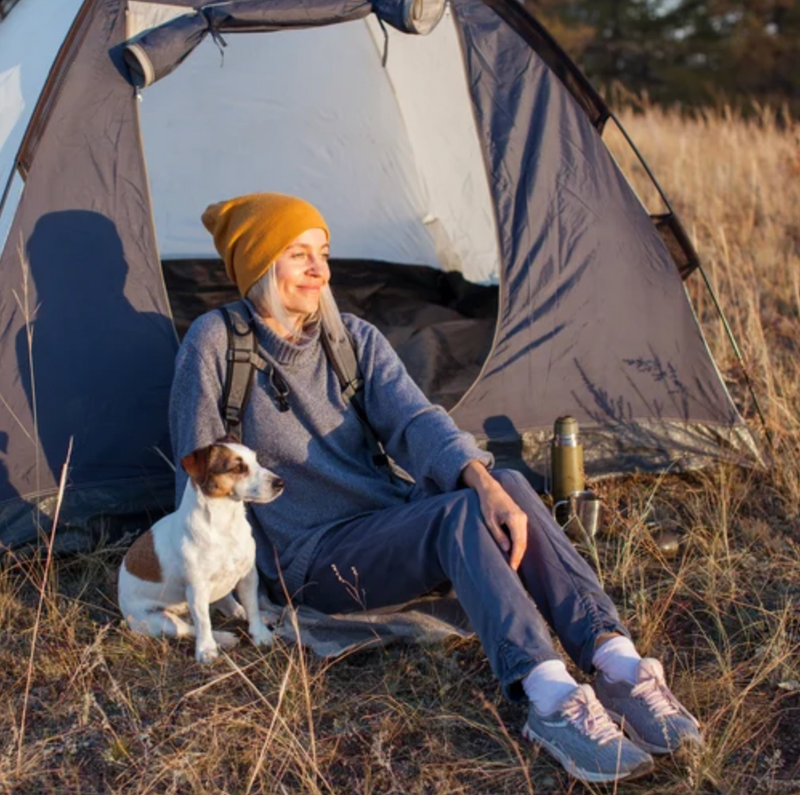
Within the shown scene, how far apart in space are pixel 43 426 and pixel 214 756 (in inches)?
53.5

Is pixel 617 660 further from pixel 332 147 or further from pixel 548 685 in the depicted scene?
pixel 332 147

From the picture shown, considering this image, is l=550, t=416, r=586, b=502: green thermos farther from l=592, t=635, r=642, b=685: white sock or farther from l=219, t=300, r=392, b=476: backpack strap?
l=592, t=635, r=642, b=685: white sock

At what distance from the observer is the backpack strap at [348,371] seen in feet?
9.80

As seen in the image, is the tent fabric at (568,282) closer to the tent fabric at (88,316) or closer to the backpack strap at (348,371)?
the backpack strap at (348,371)

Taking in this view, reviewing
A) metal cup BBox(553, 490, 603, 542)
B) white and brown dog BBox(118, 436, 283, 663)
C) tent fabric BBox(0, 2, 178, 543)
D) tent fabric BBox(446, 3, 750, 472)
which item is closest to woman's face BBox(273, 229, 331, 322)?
white and brown dog BBox(118, 436, 283, 663)

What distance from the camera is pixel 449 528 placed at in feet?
8.41

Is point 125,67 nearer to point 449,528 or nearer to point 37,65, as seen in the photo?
point 37,65

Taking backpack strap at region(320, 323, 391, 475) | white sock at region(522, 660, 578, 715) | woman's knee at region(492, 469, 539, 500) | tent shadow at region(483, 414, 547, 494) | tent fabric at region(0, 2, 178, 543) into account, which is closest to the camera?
white sock at region(522, 660, 578, 715)

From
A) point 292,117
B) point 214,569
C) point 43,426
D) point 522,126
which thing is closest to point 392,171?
point 292,117

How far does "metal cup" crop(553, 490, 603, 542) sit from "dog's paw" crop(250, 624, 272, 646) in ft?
3.41

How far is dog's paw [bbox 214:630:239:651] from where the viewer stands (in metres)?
2.94

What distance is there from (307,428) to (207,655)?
641 mm

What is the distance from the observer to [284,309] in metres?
2.97

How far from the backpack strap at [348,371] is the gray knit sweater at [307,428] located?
0.06 ft
